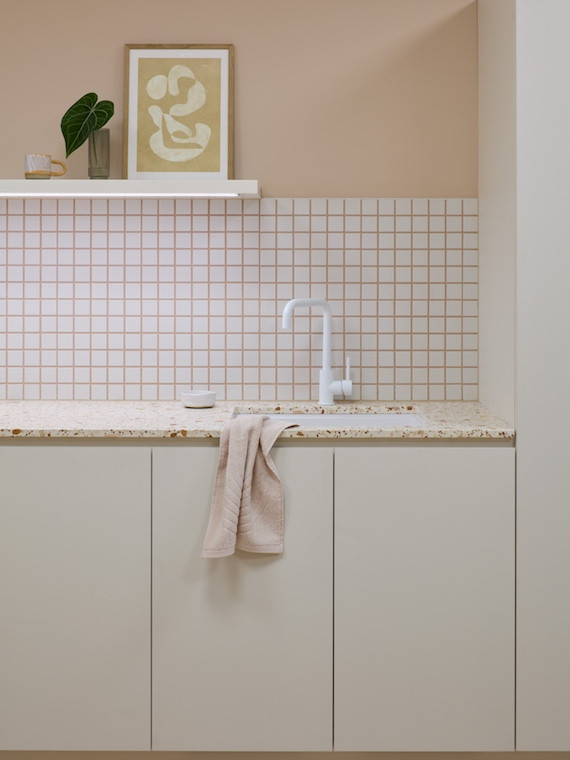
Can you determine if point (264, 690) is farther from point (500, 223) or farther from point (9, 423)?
point (500, 223)

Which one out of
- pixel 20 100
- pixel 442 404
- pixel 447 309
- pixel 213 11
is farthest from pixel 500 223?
pixel 20 100

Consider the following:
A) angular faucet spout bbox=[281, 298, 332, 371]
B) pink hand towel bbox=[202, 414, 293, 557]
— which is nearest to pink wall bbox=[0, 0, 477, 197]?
angular faucet spout bbox=[281, 298, 332, 371]

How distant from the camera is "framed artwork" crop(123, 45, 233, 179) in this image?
266 cm

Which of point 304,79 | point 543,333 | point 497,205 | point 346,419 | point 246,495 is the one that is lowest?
point 246,495

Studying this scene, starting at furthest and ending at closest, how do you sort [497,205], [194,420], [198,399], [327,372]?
[327,372] < [198,399] < [497,205] < [194,420]

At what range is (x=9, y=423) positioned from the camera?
2.18m

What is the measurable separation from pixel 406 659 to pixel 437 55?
1844 millimetres

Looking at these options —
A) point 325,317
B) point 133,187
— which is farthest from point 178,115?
point 325,317

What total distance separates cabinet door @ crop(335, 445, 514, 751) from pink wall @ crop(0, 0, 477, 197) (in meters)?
1.04

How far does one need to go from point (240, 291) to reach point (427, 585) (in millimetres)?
1137

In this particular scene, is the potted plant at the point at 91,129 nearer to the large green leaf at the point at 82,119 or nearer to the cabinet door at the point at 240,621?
the large green leaf at the point at 82,119

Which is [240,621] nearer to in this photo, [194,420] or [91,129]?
[194,420]

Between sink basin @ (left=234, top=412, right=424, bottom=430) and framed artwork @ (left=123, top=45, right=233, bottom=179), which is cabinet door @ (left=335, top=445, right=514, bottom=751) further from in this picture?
framed artwork @ (left=123, top=45, right=233, bottom=179)

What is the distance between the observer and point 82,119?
253 cm
